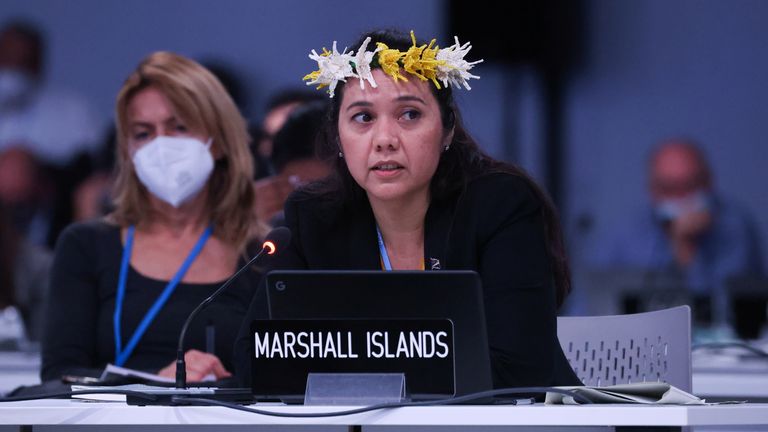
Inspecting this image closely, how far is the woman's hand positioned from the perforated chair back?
33.1 inches

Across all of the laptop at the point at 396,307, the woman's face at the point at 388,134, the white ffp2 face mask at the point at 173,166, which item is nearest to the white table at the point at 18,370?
the white ffp2 face mask at the point at 173,166

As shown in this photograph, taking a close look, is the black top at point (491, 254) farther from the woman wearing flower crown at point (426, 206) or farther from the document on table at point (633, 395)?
the document on table at point (633, 395)

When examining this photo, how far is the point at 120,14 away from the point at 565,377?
577cm

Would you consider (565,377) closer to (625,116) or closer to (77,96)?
(625,116)

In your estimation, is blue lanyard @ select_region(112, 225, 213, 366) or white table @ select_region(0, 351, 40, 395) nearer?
blue lanyard @ select_region(112, 225, 213, 366)

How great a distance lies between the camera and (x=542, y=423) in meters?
1.67

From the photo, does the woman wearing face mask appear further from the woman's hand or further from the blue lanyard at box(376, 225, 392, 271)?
the blue lanyard at box(376, 225, 392, 271)

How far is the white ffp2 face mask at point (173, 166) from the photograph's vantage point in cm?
331

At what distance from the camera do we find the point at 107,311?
3258 mm

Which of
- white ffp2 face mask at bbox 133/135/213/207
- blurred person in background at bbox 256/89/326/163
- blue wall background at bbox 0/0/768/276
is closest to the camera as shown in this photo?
white ffp2 face mask at bbox 133/135/213/207

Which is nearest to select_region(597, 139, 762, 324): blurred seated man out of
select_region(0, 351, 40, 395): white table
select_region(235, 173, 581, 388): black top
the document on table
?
select_region(0, 351, 40, 395): white table

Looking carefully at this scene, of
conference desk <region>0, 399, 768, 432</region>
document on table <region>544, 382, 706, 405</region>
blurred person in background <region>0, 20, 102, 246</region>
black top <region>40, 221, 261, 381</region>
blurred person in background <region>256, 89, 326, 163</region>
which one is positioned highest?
blurred person in background <region>0, 20, 102, 246</region>

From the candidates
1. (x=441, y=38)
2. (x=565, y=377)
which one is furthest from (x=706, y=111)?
(x=565, y=377)

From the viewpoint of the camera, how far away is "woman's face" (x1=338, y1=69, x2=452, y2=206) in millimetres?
2410
